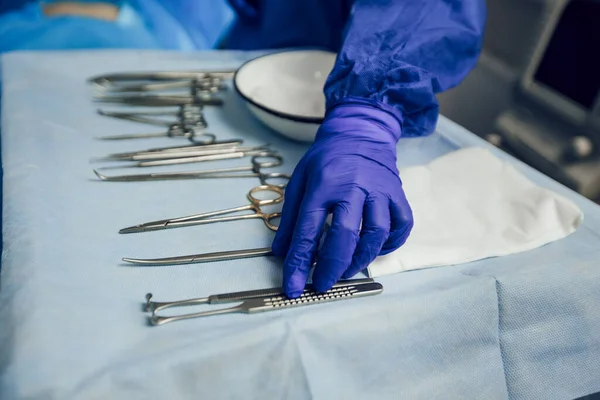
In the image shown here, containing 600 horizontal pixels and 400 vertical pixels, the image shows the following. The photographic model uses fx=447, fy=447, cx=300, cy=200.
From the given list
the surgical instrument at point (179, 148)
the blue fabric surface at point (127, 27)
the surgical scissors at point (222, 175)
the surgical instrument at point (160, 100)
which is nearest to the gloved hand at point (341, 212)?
the surgical scissors at point (222, 175)

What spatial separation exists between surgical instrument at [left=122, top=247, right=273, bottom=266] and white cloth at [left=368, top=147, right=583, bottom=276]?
13cm

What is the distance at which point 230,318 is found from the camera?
0.44 metres

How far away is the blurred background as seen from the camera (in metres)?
1.20

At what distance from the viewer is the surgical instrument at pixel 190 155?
68 cm

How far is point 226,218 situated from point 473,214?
0.32 meters

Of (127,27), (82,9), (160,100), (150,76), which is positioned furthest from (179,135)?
(82,9)

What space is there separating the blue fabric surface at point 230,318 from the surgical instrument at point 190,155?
59 mm

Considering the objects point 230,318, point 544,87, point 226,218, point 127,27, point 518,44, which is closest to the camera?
point 230,318

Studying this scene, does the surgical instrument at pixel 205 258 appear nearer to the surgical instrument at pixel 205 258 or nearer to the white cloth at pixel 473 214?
the surgical instrument at pixel 205 258

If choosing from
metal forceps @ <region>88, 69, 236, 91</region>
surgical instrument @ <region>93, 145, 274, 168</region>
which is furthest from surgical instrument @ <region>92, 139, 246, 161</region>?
metal forceps @ <region>88, 69, 236, 91</region>

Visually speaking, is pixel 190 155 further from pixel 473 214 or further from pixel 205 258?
pixel 473 214

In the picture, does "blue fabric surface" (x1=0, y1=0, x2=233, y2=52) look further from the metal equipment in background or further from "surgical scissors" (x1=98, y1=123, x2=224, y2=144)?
the metal equipment in background

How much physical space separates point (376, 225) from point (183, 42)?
1.09 meters

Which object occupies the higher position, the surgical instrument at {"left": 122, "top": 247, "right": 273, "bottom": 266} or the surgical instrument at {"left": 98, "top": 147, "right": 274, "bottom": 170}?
the surgical instrument at {"left": 122, "top": 247, "right": 273, "bottom": 266}
